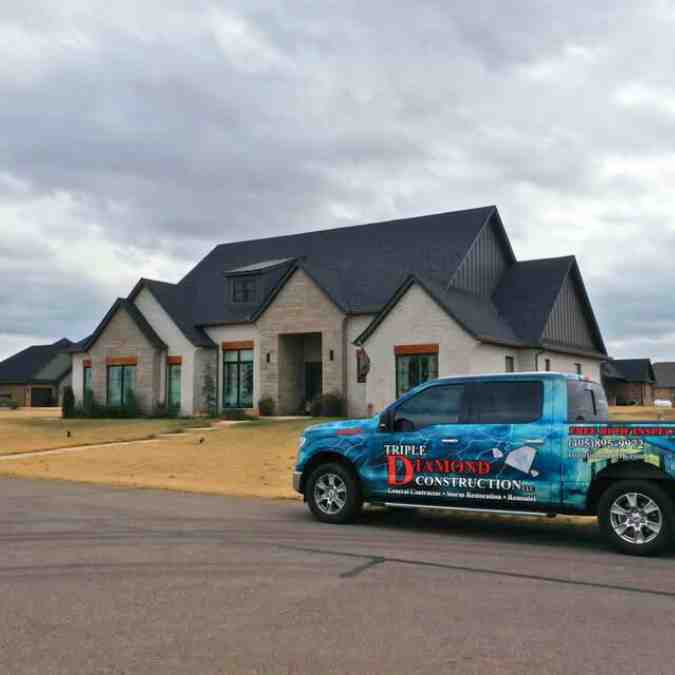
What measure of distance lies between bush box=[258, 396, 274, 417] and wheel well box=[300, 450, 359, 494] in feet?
78.8

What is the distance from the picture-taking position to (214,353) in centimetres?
3794

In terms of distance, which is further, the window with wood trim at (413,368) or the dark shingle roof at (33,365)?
the dark shingle roof at (33,365)

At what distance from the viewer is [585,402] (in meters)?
10.1

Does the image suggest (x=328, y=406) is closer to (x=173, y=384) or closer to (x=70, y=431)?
(x=173, y=384)

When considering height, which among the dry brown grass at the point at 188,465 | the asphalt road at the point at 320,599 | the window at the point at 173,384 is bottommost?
the asphalt road at the point at 320,599

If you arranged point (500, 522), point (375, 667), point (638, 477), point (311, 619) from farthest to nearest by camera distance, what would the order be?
point (500, 522) < point (638, 477) < point (311, 619) < point (375, 667)

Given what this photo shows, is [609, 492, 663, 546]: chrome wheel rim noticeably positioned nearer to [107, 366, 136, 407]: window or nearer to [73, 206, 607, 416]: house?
[73, 206, 607, 416]: house

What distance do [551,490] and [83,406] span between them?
3371 cm

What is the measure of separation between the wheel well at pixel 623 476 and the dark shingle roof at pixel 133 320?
3063 cm

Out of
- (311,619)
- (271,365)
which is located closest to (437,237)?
(271,365)

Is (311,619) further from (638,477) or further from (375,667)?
(638,477)

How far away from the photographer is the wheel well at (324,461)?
10.9 m

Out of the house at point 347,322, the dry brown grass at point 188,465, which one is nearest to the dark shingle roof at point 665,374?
the house at point 347,322

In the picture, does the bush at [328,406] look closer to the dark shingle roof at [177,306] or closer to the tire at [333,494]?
the dark shingle roof at [177,306]
